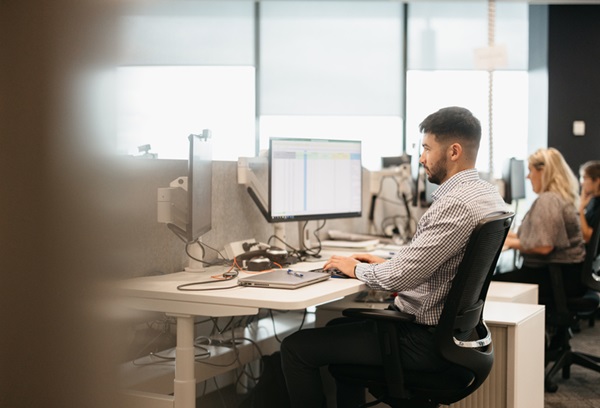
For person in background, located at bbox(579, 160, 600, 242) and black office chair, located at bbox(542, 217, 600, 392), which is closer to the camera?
black office chair, located at bbox(542, 217, 600, 392)

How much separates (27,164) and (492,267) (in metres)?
1.21

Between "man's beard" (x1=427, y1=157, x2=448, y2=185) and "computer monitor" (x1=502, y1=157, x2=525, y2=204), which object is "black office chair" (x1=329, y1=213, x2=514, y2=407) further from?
"computer monitor" (x1=502, y1=157, x2=525, y2=204)

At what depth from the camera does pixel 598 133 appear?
4.40m

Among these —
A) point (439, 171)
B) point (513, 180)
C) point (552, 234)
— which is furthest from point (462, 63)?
point (439, 171)

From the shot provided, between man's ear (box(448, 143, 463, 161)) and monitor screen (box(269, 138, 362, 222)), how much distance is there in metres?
0.59

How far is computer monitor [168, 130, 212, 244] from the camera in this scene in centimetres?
154

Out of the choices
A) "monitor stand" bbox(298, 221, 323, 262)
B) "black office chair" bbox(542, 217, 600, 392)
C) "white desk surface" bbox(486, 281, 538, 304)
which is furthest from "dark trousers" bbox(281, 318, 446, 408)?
"black office chair" bbox(542, 217, 600, 392)

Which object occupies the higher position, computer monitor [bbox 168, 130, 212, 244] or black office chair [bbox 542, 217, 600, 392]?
computer monitor [bbox 168, 130, 212, 244]

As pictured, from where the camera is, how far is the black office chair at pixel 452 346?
135 cm

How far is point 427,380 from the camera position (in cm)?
143

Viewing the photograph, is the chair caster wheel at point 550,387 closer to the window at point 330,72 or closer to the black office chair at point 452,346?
the black office chair at point 452,346

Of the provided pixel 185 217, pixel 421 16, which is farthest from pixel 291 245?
pixel 421 16

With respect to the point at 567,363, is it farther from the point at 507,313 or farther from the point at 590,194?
the point at 507,313

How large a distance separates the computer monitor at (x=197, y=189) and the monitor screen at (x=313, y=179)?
27 cm
